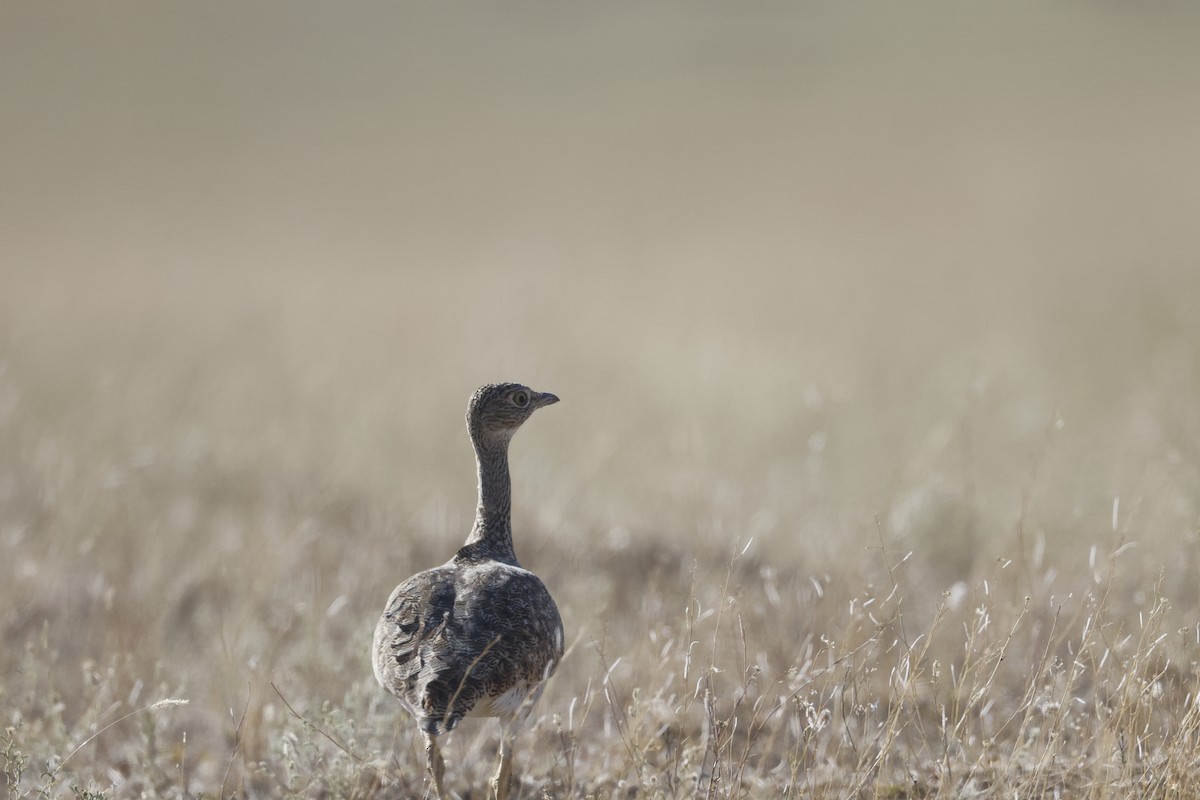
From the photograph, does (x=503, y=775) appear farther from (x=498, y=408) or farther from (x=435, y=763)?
(x=498, y=408)

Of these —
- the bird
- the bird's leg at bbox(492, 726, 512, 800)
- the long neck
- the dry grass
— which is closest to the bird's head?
the long neck

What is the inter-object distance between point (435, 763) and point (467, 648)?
20.2 inches

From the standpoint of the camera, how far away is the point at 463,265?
2712 centimetres

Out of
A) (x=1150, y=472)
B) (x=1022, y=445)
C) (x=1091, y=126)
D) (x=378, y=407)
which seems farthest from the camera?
(x=1091, y=126)

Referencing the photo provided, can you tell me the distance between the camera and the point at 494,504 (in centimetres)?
489

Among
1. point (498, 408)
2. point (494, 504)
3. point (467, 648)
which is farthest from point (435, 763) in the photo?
point (498, 408)

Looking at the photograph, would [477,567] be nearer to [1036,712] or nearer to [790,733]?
[790,733]

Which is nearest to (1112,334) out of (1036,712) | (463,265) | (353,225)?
(1036,712)

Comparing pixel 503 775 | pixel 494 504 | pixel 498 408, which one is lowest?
pixel 503 775

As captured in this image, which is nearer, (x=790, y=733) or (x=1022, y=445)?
(x=790, y=733)

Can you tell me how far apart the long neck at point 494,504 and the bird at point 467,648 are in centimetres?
25

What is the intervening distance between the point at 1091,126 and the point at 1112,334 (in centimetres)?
1893

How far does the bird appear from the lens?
374 cm

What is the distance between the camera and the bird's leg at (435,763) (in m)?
3.91
